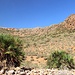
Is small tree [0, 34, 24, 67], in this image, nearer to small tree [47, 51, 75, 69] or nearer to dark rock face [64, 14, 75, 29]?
small tree [47, 51, 75, 69]

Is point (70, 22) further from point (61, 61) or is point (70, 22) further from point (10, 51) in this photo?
point (10, 51)

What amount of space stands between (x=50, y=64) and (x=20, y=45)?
360cm

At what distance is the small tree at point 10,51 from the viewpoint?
538 inches

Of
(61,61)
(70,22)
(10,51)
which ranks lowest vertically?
(61,61)

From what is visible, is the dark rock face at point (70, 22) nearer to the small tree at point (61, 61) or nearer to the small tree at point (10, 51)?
the small tree at point (61, 61)

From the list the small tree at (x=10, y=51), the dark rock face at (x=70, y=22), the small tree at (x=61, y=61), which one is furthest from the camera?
the dark rock face at (x=70, y=22)

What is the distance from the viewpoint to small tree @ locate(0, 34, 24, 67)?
1367 centimetres

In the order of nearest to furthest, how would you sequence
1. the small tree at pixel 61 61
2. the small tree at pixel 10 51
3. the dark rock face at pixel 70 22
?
the small tree at pixel 10 51 < the small tree at pixel 61 61 < the dark rock face at pixel 70 22

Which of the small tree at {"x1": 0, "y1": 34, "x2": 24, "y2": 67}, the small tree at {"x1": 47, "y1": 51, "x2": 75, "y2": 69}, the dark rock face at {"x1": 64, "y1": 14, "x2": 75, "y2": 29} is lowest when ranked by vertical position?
the small tree at {"x1": 47, "y1": 51, "x2": 75, "y2": 69}

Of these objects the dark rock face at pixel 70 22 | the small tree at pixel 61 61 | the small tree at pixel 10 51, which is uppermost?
the dark rock face at pixel 70 22

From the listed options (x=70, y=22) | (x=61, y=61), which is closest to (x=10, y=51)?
(x=61, y=61)

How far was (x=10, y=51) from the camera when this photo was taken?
13719 mm

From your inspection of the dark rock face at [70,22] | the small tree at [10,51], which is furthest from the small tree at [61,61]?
the dark rock face at [70,22]

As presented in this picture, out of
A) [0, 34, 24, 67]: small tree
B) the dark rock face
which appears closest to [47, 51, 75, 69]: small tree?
[0, 34, 24, 67]: small tree
